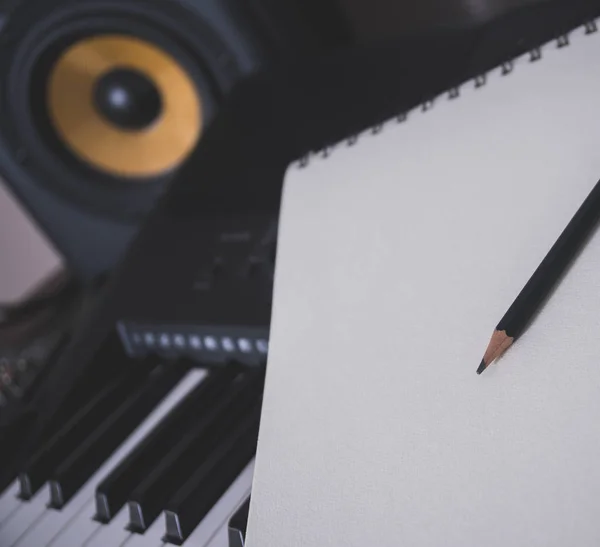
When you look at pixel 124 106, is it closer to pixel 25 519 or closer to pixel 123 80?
pixel 123 80

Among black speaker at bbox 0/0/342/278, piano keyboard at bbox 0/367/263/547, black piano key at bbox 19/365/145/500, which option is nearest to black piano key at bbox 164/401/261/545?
piano keyboard at bbox 0/367/263/547

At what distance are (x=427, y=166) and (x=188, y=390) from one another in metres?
0.21

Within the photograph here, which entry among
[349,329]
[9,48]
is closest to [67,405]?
[349,329]

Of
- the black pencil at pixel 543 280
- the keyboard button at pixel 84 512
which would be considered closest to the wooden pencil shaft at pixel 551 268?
the black pencil at pixel 543 280

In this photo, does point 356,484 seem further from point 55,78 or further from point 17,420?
point 55,78

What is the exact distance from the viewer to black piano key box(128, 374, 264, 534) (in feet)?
1.26

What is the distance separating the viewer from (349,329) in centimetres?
36

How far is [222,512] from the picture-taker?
14.6 inches

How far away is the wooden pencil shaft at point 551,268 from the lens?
29cm

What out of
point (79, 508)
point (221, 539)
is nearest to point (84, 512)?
point (79, 508)

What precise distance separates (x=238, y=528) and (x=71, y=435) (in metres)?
0.18

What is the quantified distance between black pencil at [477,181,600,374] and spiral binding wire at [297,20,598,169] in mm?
130

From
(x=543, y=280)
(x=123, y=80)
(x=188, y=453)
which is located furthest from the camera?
(x=123, y=80)

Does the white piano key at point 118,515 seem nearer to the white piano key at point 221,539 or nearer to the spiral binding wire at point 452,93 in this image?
the white piano key at point 221,539
